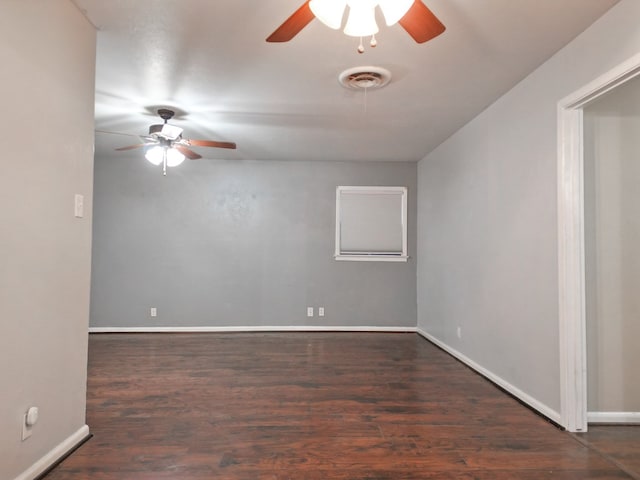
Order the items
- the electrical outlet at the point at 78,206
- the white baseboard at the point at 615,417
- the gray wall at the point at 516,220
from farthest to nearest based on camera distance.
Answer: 1. the white baseboard at the point at 615,417
2. the gray wall at the point at 516,220
3. the electrical outlet at the point at 78,206

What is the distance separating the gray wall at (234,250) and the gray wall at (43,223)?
3352mm

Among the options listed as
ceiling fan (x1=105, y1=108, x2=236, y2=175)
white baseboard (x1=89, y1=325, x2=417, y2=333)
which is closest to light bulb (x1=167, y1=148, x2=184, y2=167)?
ceiling fan (x1=105, y1=108, x2=236, y2=175)

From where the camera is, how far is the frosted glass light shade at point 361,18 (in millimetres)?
1598

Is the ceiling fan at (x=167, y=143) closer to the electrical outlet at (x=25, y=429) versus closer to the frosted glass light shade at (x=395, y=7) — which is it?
the frosted glass light shade at (x=395, y=7)

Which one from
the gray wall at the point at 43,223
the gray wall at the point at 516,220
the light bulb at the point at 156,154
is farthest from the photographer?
the light bulb at the point at 156,154

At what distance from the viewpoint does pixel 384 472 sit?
79.1 inches

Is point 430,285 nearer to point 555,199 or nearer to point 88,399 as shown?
point 555,199

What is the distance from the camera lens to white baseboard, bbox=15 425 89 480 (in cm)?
184

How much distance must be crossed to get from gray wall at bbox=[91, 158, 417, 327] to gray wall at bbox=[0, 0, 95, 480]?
335 cm

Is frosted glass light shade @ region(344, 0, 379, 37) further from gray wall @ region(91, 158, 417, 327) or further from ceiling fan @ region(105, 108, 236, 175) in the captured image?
gray wall @ region(91, 158, 417, 327)

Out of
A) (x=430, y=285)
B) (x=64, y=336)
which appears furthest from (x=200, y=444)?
(x=430, y=285)

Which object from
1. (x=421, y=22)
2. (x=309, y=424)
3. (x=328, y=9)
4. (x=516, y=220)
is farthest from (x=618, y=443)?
(x=328, y=9)

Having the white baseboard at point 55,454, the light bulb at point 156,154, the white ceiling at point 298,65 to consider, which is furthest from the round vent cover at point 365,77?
the white baseboard at point 55,454

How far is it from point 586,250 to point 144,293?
5287 millimetres
